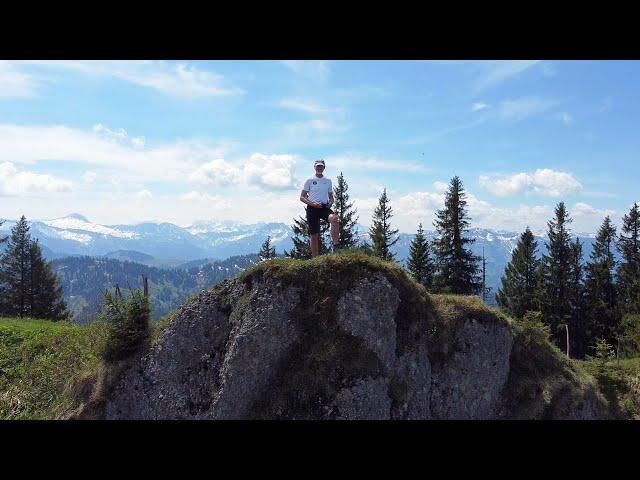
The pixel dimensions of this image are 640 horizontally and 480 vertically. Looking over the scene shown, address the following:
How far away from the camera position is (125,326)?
516 inches

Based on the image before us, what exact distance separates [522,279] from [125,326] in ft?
172

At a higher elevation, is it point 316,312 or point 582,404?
point 316,312

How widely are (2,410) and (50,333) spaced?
611 centimetres

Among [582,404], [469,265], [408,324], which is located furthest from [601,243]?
[408,324]

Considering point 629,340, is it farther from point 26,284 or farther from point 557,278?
point 26,284

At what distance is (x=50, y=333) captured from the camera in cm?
1944

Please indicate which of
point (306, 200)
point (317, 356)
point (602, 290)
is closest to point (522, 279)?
point (602, 290)

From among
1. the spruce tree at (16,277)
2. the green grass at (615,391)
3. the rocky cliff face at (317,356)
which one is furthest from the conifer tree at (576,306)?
the spruce tree at (16,277)

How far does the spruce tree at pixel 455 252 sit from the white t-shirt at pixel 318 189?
101 ft

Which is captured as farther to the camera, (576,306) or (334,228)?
(576,306)

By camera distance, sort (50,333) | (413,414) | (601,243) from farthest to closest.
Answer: (601,243) → (50,333) → (413,414)

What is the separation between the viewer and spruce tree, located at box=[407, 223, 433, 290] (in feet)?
144
